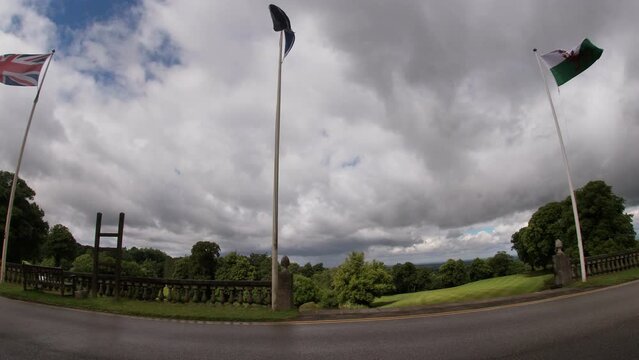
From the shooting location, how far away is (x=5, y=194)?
126ft

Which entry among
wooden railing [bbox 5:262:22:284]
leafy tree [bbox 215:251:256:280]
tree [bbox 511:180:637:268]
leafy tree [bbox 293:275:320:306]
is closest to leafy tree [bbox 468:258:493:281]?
tree [bbox 511:180:637:268]

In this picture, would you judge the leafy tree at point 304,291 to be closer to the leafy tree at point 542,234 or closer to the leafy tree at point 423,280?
the leafy tree at point 542,234

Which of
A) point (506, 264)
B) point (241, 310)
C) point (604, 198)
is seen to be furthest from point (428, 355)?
point (506, 264)

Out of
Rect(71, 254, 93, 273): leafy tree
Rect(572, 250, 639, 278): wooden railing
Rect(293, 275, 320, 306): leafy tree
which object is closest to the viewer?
Rect(572, 250, 639, 278): wooden railing

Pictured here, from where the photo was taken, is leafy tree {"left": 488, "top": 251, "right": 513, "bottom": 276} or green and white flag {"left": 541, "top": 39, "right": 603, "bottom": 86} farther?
leafy tree {"left": 488, "top": 251, "right": 513, "bottom": 276}

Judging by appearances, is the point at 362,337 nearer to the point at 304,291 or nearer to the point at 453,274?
the point at 304,291

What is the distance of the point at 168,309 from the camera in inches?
523

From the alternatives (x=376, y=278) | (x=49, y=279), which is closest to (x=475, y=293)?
(x=376, y=278)

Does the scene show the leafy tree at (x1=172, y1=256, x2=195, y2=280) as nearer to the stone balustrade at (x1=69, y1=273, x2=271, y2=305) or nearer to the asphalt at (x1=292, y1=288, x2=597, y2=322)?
the stone balustrade at (x1=69, y1=273, x2=271, y2=305)

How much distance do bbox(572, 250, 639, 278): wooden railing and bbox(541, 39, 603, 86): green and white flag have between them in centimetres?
949

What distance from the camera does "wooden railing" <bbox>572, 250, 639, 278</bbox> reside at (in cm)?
1998

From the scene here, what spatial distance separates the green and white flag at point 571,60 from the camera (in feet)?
56.8

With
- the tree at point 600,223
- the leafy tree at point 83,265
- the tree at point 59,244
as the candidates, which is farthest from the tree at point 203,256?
the tree at point 600,223

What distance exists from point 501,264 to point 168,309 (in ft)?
344
